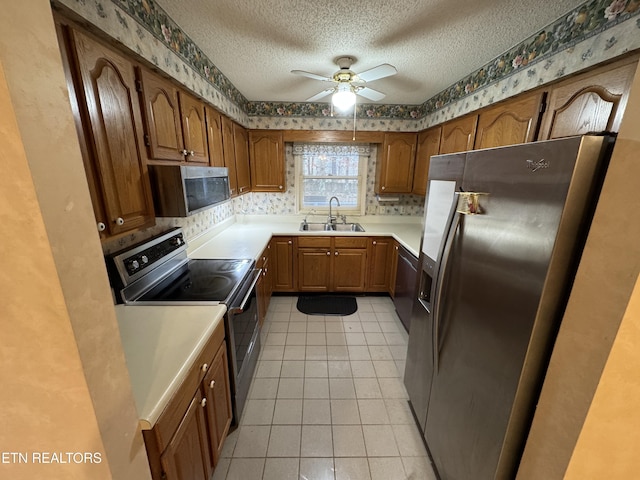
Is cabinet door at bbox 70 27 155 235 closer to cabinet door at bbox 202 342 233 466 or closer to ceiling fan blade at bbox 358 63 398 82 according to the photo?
cabinet door at bbox 202 342 233 466

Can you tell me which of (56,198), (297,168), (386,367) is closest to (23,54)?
(56,198)

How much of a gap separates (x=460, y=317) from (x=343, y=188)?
8.87ft

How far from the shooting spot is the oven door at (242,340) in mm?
1492

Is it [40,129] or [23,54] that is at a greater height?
[23,54]

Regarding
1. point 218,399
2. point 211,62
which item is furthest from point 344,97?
point 218,399

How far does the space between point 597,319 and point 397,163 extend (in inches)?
112

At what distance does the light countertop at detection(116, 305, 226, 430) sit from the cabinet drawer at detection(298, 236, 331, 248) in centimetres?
180

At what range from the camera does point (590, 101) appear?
49.6 inches

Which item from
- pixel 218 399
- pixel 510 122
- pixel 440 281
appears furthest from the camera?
pixel 510 122

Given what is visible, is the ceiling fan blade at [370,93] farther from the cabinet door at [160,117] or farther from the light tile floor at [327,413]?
the light tile floor at [327,413]

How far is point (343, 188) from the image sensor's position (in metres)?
3.59

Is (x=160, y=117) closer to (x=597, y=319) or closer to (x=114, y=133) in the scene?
(x=114, y=133)

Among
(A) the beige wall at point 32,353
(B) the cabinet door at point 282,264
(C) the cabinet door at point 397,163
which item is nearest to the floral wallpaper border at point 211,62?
(C) the cabinet door at point 397,163

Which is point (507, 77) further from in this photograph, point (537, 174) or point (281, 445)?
point (281, 445)
